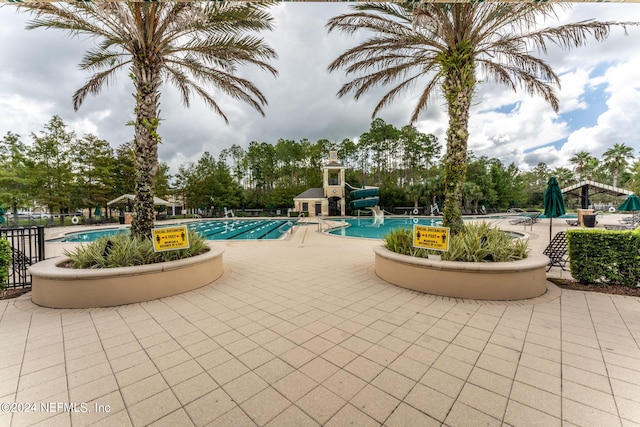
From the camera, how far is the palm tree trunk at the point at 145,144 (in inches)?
202

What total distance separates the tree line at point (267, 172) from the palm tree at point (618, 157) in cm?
10

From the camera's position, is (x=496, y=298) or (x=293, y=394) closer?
(x=293, y=394)

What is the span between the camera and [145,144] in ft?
16.9

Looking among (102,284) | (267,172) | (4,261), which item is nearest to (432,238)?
(102,284)

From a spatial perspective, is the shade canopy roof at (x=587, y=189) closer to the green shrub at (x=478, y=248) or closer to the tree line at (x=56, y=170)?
the green shrub at (x=478, y=248)

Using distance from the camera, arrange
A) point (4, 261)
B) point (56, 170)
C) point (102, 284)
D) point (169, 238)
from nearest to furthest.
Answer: point (102, 284) → point (4, 261) → point (169, 238) → point (56, 170)

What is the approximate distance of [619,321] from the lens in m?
3.37

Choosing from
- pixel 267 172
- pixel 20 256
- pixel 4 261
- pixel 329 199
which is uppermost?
pixel 267 172

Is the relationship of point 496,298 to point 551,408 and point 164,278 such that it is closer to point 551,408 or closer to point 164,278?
point 551,408

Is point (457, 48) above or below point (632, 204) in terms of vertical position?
above

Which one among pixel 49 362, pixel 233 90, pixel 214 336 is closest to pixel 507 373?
pixel 214 336

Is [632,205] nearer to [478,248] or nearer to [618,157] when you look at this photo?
[478,248]

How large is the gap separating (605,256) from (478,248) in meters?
2.38

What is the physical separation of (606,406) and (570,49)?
6841mm
